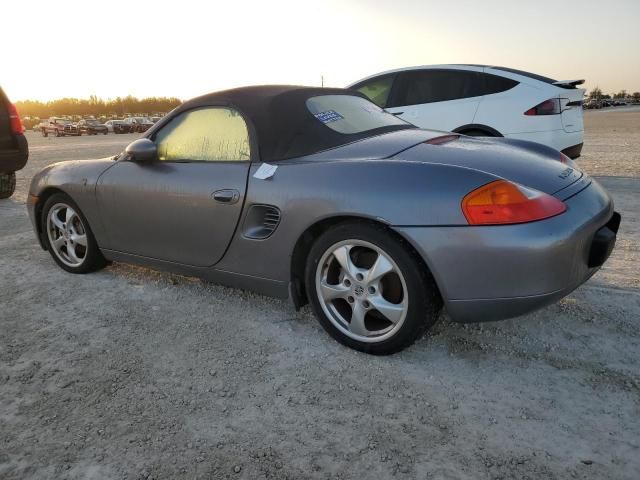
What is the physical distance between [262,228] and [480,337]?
4.28ft

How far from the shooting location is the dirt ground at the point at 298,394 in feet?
6.06

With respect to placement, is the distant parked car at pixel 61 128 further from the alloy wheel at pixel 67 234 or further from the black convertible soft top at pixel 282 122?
the black convertible soft top at pixel 282 122

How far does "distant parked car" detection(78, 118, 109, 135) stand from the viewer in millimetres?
42375

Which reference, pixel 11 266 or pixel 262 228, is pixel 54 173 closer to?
pixel 11 266

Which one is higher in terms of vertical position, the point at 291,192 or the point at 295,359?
the point at 291,192

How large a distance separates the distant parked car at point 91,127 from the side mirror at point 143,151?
4300 centimetres

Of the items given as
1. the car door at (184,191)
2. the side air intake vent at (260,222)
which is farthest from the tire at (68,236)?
the side air intake vent at (260,222)

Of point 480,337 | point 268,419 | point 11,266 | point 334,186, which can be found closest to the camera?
point 268,419

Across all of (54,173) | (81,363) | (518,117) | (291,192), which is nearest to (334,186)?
(291,192)

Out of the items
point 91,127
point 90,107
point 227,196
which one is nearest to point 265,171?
point 227,196

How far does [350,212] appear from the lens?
8.00 feet

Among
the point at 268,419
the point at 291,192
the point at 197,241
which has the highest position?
the point at 291,192

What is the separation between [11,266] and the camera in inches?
169

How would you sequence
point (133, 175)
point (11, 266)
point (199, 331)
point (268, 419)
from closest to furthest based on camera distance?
1. point (268, 419)
2. point (199, 331)
3. point (133, 175)
4. point (11, 266)
